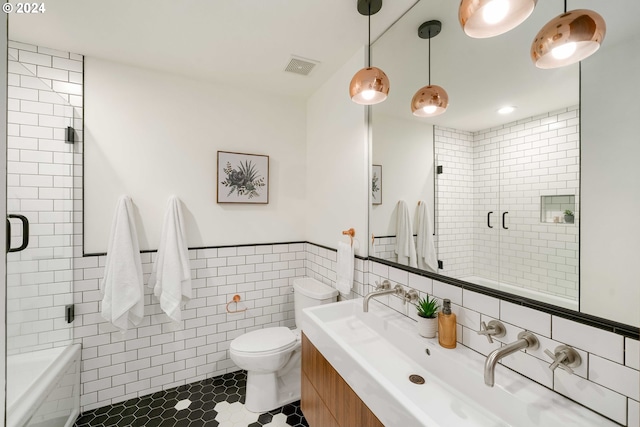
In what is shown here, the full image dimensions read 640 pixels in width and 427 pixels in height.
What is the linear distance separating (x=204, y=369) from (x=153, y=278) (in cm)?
90

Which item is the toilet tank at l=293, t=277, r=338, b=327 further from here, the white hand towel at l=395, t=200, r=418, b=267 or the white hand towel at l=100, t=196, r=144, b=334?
the white hand towel at l=100, t=196, r=144, b=334

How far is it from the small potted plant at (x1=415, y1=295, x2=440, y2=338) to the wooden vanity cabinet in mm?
438

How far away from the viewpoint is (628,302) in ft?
2.57

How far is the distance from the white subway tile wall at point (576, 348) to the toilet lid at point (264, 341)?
1211 millimetres

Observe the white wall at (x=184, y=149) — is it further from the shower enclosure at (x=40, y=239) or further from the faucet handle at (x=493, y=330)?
the faucet handle at (x=493, y=330)

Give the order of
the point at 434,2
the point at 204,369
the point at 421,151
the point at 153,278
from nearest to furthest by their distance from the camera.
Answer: the point at 434,2 < the point at 421,151 < the point at 153,278 < the point at 204,369

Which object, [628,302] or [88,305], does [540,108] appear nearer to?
[628,302]

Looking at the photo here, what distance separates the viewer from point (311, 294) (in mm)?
2113

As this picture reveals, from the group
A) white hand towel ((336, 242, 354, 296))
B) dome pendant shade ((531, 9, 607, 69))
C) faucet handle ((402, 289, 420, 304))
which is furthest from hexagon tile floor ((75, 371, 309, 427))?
dome pendant shade ((531, 9, 607, 69))

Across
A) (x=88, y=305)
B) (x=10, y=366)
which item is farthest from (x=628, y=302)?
(x=88, y=305)

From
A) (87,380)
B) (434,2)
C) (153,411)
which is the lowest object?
(153,411)

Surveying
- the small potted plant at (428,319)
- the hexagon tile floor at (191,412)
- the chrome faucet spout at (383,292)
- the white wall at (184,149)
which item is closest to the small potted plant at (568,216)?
the small potted plant at (428,319)

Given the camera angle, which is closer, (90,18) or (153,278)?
(90,18)

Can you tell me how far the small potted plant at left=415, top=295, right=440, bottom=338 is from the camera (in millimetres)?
1290
